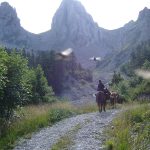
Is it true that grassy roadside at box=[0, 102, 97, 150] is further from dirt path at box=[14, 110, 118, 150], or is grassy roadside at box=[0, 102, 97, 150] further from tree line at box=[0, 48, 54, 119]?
tree line at box=[0, 48, 54, 119]

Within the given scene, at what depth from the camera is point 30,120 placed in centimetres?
2412

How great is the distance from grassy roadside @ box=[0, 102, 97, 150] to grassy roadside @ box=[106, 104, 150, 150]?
461 cm

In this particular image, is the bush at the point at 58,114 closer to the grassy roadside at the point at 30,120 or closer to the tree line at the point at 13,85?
the grassy roadside at the point at 30,120

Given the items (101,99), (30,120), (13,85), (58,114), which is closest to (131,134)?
(30,120)

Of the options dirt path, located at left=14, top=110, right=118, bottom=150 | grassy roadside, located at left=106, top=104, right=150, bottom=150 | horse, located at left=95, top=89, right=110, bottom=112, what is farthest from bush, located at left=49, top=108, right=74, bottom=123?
grassy roadside, located at left=106, top=104, right=150, bottom=150

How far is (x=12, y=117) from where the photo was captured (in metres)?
24.4

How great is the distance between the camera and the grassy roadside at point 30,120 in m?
20.1

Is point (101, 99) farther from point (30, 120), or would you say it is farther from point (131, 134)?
point (131, 134)

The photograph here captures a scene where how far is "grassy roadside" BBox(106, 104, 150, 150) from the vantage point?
14219 mm

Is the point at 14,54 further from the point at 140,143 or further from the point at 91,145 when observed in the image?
the point at 140,143

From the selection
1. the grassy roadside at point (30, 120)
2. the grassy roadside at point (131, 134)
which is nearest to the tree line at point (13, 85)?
the grassy roadside at point (30, 120)

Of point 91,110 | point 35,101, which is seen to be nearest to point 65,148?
point 91,110

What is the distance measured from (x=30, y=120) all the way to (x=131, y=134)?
8678 mm

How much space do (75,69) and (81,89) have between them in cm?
2253
